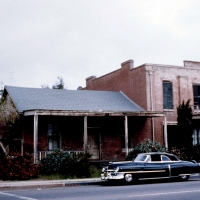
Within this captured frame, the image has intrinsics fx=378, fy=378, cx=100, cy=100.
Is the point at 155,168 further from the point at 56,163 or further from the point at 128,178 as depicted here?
the point at 56,163

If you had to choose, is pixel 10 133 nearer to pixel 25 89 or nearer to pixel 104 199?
pixel 25 89

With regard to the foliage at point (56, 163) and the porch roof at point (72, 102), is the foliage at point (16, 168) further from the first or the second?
the porch roof at point (72, 102)

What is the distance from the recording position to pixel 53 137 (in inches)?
944

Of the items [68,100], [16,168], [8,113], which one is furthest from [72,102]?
[16,168]

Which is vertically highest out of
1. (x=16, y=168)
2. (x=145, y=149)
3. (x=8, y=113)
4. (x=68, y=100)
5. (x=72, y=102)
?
(x=68, y=100)

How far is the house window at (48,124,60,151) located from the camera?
78.2 feet

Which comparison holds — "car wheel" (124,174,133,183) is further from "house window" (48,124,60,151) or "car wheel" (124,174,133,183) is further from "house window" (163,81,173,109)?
"house window" (163,81,173,109)

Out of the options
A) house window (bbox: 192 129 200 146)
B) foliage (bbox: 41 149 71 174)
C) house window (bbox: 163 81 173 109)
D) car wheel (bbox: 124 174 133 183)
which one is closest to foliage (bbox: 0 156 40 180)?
foliage (bbox: 41 149 71 174)

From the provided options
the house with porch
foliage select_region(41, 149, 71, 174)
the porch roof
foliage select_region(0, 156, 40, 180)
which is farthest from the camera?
the house with porch

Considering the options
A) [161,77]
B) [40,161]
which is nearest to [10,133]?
[40,161]

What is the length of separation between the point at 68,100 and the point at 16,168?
7.90m

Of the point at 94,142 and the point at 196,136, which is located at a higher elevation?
the point at 196,136

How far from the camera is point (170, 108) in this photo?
27.5 m

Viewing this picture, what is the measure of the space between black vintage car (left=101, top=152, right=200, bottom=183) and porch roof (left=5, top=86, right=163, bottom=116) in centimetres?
563
